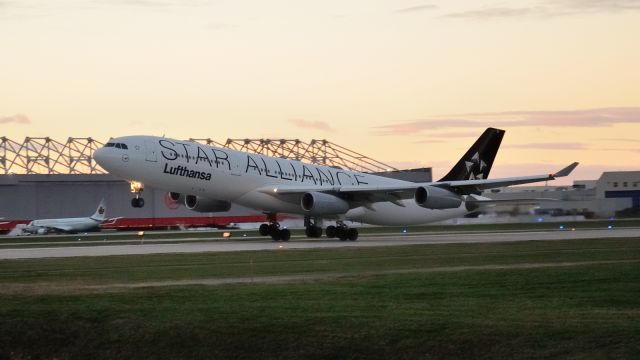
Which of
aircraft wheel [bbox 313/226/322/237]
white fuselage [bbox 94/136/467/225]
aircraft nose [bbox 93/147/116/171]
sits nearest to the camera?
aircraft nose [bbox 93/147/116/171]

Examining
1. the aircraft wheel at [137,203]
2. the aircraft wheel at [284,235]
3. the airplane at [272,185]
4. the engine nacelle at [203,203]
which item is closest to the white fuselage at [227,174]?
the airplane at [272,185]

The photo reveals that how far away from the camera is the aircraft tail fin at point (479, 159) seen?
69.6m

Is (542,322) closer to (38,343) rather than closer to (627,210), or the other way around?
(38,343)

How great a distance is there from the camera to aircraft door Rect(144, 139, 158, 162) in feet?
183

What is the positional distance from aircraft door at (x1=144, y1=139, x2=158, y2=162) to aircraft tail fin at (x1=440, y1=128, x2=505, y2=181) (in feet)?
74.4

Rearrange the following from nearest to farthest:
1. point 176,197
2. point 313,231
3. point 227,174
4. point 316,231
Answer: point 227,174
point 176,197
point 313,231
point 316,231

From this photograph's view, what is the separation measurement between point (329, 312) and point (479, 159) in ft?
161

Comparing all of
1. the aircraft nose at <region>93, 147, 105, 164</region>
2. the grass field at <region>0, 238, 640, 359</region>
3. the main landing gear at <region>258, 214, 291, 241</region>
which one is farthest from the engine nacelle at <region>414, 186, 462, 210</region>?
the grass field at <region>0, 238, 640, 359</region>

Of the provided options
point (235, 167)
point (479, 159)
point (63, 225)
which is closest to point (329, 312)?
point (235, 167)

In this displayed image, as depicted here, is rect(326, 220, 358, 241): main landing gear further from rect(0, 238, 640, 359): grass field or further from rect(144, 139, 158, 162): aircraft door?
rect(0, 238, 640, 359): grass field

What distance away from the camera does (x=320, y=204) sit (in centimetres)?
5966

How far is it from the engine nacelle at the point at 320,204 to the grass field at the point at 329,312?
78.2 feet

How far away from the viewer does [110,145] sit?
56.0 meters

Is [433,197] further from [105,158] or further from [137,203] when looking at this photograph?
[105,158]
